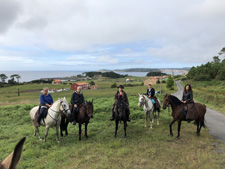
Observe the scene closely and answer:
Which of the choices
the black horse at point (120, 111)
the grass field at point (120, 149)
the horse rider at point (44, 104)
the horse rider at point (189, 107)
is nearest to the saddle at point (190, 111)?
the horse rider at point (189, 107)

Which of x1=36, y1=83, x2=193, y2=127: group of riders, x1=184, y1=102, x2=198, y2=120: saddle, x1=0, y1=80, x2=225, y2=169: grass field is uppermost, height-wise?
x1=36, y1=83, x2=193, y2=127: group of riders

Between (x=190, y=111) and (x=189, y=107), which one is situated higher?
(x=189, y=107)

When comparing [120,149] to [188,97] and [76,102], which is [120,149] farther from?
[188,97]

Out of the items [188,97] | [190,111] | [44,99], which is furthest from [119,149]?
[188,97]

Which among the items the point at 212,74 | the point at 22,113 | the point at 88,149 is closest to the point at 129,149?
the point at 88,149

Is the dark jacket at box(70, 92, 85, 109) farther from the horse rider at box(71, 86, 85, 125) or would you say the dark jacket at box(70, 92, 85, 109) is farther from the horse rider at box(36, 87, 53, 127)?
the horse rider at box(36, 87, 53, 127)

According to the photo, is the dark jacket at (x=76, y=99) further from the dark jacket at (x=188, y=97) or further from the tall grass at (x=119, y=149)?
the dark jacket at (x=188, y=97)

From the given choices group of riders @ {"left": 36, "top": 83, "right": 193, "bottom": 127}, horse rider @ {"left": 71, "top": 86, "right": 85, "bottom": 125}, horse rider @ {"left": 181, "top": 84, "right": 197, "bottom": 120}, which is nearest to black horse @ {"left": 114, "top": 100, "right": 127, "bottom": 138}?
group of riders @ {"left": 36, "top": 83, "right": 193, "bottom": 127}

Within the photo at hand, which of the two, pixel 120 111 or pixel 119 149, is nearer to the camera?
pixel 119 149

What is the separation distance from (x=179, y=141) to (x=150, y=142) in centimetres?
147

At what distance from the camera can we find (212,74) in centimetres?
4591

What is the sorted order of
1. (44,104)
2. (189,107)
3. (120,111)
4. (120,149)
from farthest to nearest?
(189,107), (120,111), (44,104), (120,149)

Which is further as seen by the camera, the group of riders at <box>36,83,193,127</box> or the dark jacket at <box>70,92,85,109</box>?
the dark jacket at <box>70,92,85,109</box>

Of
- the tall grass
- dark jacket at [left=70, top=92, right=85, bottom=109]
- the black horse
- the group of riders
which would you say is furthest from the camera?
dark jacket at [left=70, top=92, right=85, bottom=109]
